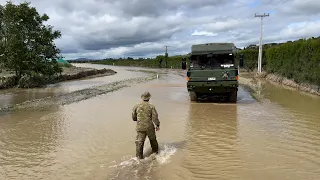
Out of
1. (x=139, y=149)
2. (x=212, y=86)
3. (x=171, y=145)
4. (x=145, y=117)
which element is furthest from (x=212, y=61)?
(x=139, y=149)

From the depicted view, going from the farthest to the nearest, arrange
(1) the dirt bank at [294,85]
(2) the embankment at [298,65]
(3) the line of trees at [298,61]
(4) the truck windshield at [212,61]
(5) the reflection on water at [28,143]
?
(3) the line of trees at [298,61] < (2) the embankment at [298,65] < (1) the dirt bank at [294,85] < (4) the truck windshield at [212,61] < (5) the reflection on water at [28,143]

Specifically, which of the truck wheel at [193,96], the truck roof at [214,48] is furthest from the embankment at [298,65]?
the truck wheel at [193,96]

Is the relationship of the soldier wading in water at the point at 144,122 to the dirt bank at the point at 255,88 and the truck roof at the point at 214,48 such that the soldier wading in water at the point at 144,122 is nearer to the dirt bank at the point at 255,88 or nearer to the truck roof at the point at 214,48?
the truck roof at the point at 214,48

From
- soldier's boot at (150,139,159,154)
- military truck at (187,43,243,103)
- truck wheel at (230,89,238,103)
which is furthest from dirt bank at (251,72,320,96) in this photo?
soldier's boot at (150,139,159,154)

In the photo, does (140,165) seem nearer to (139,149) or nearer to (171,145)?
(139,149)

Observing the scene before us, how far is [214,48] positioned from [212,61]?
2.24 ft

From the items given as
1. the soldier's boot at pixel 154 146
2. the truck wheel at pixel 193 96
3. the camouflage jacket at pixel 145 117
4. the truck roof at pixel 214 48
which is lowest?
the soldier's boot at pixel 154 146

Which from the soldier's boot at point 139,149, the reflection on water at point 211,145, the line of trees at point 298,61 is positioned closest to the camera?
the reflection on water at point 211,145

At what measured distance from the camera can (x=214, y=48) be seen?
16.8 metres

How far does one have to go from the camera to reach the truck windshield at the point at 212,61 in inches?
653

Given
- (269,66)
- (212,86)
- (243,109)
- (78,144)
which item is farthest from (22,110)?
A: (269,66)

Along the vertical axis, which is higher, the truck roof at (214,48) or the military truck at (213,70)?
the truck roof at (214,48)

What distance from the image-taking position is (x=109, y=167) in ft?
23.2

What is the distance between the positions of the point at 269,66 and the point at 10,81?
2727 centimetres
